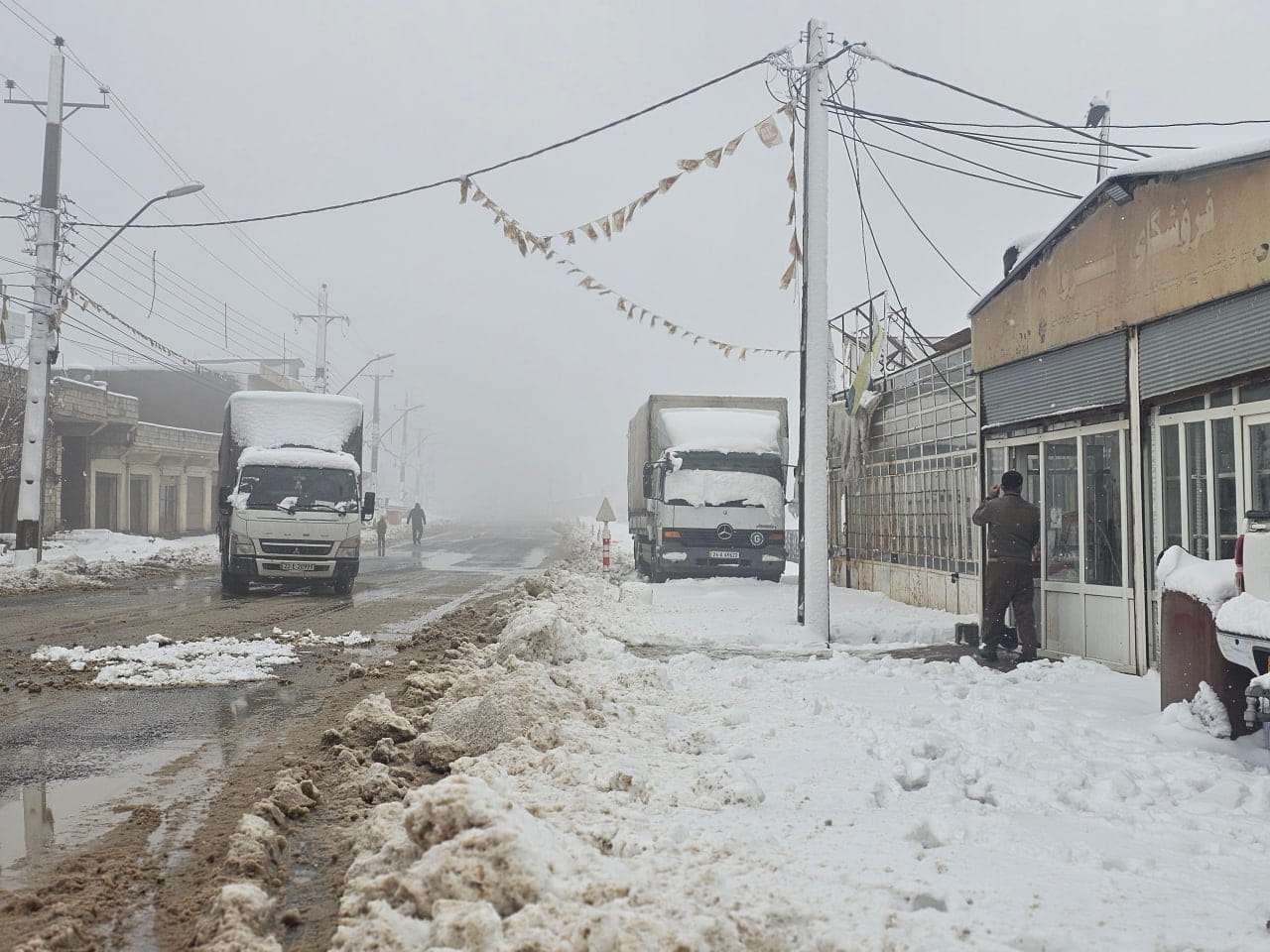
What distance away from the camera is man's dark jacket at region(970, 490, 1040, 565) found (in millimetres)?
10281

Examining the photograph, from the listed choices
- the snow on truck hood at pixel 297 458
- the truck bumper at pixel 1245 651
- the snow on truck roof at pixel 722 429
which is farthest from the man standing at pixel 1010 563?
the snow on truck hood at pixel 297 458

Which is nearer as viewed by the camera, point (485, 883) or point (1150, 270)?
point (485, 883)

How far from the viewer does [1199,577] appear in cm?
607

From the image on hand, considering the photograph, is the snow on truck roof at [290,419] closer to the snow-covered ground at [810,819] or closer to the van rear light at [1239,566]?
the snow-covered ground at [810,819]

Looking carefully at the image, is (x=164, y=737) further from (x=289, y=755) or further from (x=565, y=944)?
(x=565, y=944)

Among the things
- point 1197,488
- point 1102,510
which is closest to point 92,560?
point 1102,510

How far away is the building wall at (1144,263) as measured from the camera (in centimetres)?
740

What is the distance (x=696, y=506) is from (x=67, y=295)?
13953 mm

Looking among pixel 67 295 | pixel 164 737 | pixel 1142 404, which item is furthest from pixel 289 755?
pixel 67 295

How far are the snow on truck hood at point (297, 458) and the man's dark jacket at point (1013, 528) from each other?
40.4 feet

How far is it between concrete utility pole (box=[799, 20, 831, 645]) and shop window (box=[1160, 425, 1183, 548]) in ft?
13.1

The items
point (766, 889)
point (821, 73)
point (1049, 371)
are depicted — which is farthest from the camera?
point (821, 73)

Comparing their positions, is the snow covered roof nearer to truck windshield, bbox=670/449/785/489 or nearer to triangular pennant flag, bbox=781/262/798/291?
triangular pennant flag, bbox=781/262/798/291

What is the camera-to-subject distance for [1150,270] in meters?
8.59
